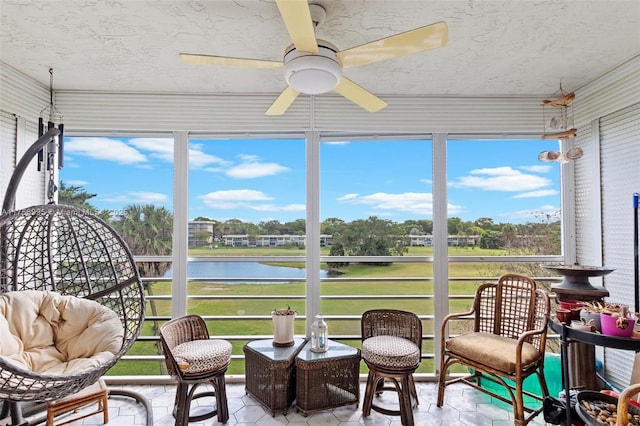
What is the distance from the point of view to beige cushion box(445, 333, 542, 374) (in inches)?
89.4

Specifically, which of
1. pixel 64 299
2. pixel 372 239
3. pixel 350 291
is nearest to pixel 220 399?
→ pixel 64 299

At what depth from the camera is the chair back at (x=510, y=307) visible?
2.63m

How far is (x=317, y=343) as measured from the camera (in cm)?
268

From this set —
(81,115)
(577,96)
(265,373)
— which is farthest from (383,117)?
(81,115)

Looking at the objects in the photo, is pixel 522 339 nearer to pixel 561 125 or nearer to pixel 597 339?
pixel 597 339

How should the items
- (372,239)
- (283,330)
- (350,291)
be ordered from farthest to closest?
(350,291) → (372,239) → (283,330)

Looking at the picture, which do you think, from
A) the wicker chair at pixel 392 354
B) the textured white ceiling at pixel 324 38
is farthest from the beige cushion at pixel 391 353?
the textured white ceiling at pixel 324 38

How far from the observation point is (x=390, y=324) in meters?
2.87

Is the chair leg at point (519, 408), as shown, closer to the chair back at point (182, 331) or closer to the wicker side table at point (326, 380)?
the wicker side table at point (326, 380)

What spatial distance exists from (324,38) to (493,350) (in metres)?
2.46

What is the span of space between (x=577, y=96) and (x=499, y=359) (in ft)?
8.13

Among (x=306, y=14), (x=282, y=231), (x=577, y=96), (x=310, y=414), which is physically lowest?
(x=310, y=414)

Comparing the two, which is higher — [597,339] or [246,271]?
[246,271]

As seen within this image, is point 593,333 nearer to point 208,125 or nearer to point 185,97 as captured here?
point 208,125
